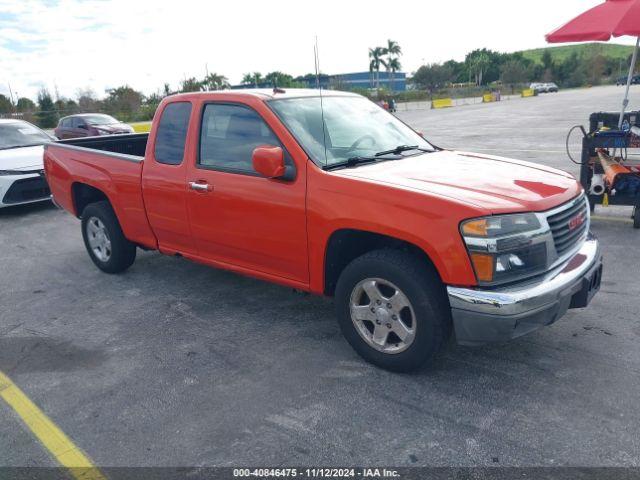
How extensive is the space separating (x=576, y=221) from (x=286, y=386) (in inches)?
87.1

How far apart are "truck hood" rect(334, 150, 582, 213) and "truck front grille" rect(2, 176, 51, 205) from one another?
7.35 m

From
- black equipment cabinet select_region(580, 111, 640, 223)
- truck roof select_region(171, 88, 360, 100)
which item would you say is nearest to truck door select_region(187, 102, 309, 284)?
truck roof select_region(171, 88, 360, 100)

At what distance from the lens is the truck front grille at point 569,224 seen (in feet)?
11.0

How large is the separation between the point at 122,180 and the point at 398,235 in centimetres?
312

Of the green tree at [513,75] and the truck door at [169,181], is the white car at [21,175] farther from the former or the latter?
the green tree at [513,75]

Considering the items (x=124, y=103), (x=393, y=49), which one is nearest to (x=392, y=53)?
(x=393, y=49)

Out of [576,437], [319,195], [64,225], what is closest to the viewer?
[576,437]

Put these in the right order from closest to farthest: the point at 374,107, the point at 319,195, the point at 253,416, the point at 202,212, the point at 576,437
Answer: the point at 576,437 < the point at 253,416 < the point at 319,195 < the point at 202,212 < the point at 374,107

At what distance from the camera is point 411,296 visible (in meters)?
3.29

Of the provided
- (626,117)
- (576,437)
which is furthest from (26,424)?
(626,117)

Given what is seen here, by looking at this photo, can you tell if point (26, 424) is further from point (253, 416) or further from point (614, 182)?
point (614, 182)

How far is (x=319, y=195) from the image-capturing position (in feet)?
12.0

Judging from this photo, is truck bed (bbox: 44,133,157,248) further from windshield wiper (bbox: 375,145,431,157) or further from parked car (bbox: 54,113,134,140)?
parked car (bbox: 54,113,134,140)

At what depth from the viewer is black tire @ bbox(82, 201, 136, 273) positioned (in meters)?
5.63
